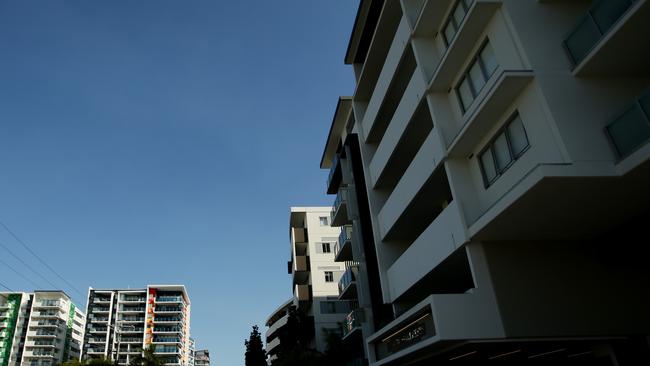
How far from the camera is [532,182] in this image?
1195cm

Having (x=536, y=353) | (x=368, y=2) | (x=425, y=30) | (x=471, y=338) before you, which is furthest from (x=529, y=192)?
(x=368, y=2)

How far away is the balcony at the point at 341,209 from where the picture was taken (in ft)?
109

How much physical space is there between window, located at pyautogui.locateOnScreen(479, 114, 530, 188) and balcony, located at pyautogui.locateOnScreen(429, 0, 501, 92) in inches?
136

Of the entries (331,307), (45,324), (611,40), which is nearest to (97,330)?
(45,324)

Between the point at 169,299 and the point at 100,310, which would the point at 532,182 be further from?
the point at 100,310

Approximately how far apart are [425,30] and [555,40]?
687 centimetres

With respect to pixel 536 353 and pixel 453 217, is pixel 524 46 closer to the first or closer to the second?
pixel 453 217

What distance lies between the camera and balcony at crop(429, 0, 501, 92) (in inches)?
598

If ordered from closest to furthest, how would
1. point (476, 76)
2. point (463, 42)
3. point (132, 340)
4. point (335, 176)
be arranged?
point (463, 42) → point (476, 76) → point (335, 176) → point (132, 340)

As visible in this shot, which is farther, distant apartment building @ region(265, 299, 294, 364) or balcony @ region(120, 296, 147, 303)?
balcony @ region(120, 296, 147, 303)

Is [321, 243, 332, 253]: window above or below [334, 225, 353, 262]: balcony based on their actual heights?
above

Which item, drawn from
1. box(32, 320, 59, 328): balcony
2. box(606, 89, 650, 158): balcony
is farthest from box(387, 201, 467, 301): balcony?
box(32, 320, 59, 328): balcony

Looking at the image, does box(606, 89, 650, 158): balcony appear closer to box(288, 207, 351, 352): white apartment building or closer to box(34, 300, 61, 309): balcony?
box(288, 207, 351, 352): white apartment building

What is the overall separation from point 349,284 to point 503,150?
63.3ft
